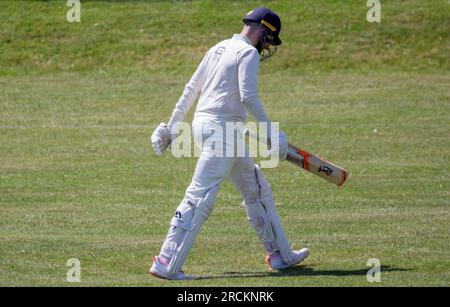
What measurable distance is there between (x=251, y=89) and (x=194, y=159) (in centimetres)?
822

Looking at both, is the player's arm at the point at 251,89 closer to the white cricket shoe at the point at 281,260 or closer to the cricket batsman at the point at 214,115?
the cricket batsman at the point at 214,115

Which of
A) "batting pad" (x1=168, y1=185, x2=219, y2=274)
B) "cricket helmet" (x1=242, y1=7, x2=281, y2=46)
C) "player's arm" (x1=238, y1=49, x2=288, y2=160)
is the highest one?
"cricket helmet" (x1=242, y1=7, x2=281, y2=46)

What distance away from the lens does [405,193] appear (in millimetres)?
14008

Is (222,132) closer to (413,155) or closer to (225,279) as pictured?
(225,279)

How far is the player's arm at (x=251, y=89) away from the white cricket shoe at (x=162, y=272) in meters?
1.32

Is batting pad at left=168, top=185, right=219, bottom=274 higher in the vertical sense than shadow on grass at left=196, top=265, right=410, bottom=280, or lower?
higher

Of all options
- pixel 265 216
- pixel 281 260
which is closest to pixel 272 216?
pixel 265 216

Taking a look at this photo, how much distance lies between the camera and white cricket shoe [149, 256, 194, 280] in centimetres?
903

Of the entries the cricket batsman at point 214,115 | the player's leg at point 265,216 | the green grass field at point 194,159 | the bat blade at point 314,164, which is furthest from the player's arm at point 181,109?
the green grass field at point 194,159

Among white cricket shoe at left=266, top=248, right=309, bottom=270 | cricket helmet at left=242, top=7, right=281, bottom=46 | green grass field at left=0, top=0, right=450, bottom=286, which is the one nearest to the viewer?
cricket helmet at left=242, top=7, right=281, bottom=46

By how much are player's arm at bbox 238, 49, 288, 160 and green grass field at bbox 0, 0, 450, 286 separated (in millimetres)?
1225

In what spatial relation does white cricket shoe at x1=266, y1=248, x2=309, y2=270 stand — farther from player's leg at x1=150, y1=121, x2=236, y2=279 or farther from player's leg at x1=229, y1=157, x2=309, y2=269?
player's leg at x1=150, y1=121, x2=236, y2=279

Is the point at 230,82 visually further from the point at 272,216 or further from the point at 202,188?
the point at 272,216

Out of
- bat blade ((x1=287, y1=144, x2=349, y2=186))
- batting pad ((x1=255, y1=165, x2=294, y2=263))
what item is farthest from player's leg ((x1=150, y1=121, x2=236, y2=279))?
bat blade ((x1=287, y1=144, x2=349, y2=186))
